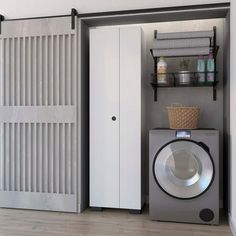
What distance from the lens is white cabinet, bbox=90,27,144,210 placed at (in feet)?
10.00

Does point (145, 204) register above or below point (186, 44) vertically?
below

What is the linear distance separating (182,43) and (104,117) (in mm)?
1033

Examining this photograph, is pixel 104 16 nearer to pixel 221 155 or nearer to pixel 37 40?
pixel 37 40

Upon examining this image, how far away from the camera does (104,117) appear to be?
123 inches

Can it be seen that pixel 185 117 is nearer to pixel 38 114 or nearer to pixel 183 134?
pixel 183 134

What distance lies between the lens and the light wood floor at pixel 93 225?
2.59 metres

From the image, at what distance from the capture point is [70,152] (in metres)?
3.11

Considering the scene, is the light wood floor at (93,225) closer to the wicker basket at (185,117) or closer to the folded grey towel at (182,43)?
the wicker basket at (185,117)

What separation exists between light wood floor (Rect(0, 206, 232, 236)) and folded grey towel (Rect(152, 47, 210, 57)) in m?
1.56

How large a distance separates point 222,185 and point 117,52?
1.71m

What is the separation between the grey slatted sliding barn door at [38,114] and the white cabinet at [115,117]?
0.21 metres
